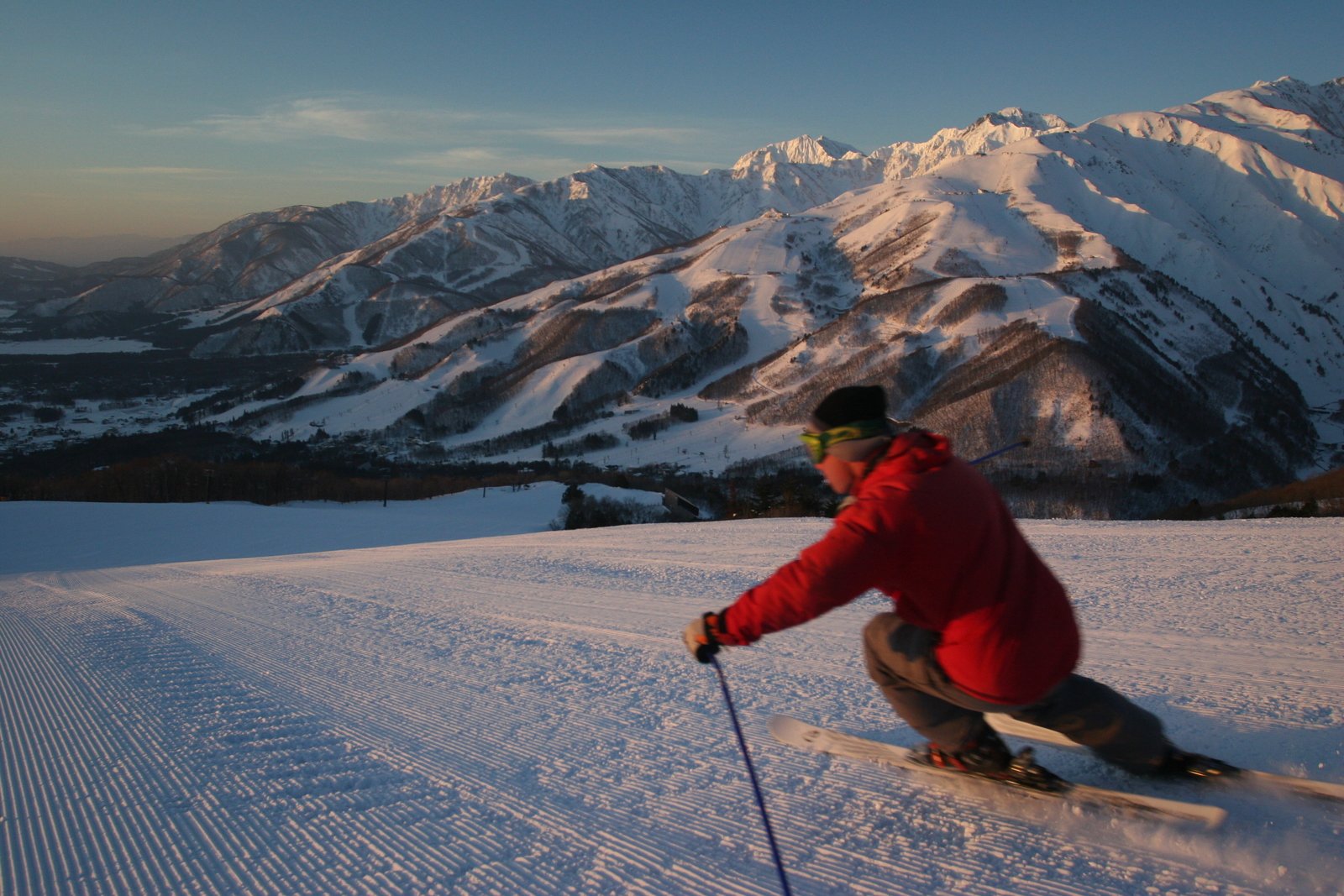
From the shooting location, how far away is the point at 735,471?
8856 cm

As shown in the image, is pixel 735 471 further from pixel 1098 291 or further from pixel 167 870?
pixel 167 870

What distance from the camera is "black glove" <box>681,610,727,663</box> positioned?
3.38m

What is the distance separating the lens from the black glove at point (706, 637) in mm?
3381

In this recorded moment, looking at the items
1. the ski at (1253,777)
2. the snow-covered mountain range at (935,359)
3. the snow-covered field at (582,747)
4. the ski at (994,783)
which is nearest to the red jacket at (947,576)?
the ski at (1253,777)

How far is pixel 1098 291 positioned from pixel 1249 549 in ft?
407

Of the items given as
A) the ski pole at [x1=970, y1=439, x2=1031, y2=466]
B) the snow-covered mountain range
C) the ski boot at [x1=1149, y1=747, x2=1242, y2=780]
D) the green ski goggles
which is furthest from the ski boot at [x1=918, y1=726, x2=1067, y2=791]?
the snow-covered mountain range

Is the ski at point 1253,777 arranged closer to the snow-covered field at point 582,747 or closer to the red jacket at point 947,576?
the snow-covered field at point 582,747

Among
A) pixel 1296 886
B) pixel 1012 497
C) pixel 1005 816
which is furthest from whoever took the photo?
pixel 1012 497

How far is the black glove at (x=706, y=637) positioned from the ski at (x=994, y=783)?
136cm

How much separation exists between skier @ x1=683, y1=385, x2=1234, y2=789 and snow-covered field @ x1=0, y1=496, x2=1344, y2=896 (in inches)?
18.1

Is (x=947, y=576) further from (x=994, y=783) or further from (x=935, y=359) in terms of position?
(x=935, y=359)

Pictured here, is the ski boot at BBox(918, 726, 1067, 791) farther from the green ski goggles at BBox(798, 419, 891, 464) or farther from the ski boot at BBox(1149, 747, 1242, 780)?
the green ski goggles at BBox(798, 419, 891, 464)

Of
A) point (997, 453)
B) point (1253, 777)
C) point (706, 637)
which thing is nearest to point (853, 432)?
point (997, 453)

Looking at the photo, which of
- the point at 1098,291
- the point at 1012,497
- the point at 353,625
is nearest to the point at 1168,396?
the point at 1098,291
